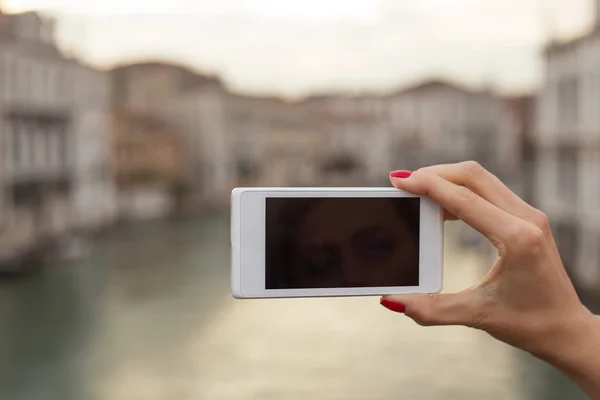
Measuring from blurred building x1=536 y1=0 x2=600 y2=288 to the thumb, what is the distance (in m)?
2.95

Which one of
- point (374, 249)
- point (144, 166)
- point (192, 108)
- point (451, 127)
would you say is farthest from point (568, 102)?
point (374, 249)

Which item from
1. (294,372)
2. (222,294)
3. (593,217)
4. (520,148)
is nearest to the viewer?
(593,217)

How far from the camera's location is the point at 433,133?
3256 mm

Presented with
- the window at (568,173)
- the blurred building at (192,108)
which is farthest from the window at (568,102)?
the blurred building at (192,108)

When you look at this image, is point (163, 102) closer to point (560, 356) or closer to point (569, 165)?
point (569, 165)

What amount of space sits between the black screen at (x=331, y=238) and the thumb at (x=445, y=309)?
0.21ft

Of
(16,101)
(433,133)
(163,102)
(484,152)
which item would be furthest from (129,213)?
(484,152)

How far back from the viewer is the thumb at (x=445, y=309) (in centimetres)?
36

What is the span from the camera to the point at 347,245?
425 mm

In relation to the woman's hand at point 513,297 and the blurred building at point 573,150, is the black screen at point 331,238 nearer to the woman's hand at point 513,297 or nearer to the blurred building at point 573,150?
the woman's hand at point 513,297

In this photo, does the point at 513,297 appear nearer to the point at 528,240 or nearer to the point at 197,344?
the point at 528,240

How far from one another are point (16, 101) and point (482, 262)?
223 cm

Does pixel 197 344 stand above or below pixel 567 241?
below

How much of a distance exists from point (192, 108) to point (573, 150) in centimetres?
168
